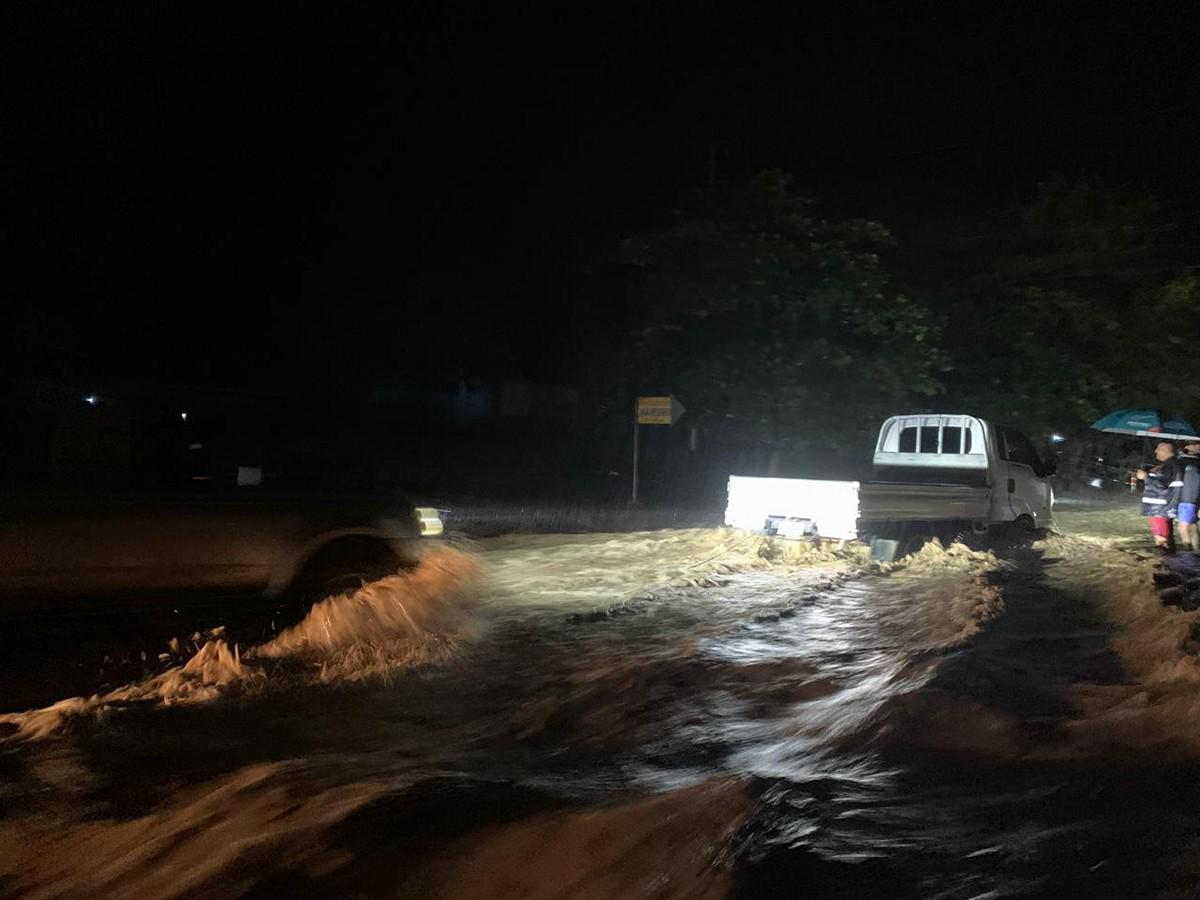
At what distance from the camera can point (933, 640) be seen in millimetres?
7711

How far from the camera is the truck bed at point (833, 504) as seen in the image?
11.3 m

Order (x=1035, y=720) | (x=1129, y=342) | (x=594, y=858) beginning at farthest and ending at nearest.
Result: 1. (x=1129, y=342)
2. (x=1035, y=720)
3. (x=594, y=858)

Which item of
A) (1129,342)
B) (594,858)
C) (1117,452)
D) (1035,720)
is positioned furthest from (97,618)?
(1117,452)

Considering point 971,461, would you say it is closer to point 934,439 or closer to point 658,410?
point 934,439

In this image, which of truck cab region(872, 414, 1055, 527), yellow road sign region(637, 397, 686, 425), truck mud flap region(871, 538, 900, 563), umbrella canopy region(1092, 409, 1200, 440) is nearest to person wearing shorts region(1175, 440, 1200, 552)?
truck cab region(872, 414, 1055, 527)

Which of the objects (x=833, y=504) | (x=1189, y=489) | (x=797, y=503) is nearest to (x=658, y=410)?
(x=797, y=503)

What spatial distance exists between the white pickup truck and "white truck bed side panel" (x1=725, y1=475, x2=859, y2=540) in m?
0.01

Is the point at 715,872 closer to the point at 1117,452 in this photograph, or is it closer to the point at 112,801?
the point at 112,801

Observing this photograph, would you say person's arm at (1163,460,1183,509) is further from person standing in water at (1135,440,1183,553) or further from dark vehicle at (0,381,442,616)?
dark vehicle at (0,381,442,616)

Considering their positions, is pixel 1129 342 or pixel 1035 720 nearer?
pixel 1035 720

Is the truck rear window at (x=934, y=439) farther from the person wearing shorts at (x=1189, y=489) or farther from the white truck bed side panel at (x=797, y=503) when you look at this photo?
the white truck bed side panel at (x=797, y=503)

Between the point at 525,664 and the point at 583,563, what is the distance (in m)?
4.72

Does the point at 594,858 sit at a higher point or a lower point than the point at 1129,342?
lower

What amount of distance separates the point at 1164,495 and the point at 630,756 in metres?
11.1
